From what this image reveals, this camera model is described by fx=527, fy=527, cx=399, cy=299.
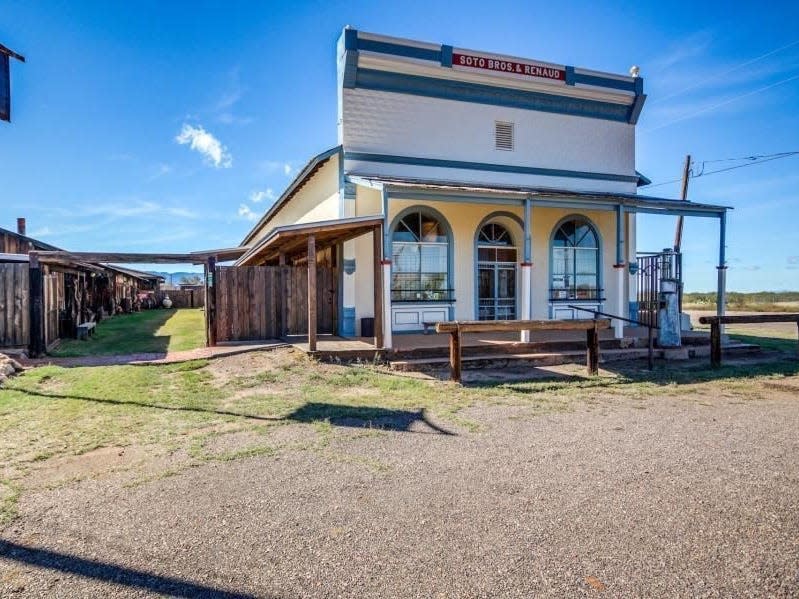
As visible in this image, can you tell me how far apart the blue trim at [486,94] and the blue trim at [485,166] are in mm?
1683

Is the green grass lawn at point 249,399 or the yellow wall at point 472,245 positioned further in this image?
the yellow wall at point 472,245

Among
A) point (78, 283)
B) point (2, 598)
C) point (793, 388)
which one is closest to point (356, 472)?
point (2, 598)

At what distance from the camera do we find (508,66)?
1439 centimetres

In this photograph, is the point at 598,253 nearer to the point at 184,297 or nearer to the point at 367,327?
the point at 367,327

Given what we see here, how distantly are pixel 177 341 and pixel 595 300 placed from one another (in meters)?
11.5

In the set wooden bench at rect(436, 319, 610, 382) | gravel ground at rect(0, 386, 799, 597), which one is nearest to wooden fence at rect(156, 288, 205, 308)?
wooden bench at rect(436, 319, 610, 382)

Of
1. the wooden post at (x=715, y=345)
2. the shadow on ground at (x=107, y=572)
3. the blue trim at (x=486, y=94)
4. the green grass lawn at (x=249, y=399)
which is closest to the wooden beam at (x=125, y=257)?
the green grass lawn at (x=249, y=399)

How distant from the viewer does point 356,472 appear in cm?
446

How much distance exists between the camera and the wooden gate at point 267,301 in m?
12.5

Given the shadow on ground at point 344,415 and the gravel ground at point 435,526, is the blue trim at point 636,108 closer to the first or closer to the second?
the gravel ground at point 435,526

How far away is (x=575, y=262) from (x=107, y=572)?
45.7 ft

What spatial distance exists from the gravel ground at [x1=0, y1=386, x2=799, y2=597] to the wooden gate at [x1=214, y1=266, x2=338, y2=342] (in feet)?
26.7

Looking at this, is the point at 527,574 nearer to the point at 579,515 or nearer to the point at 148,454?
the point at 579,515

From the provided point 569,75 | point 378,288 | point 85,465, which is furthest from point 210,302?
point 569,75
